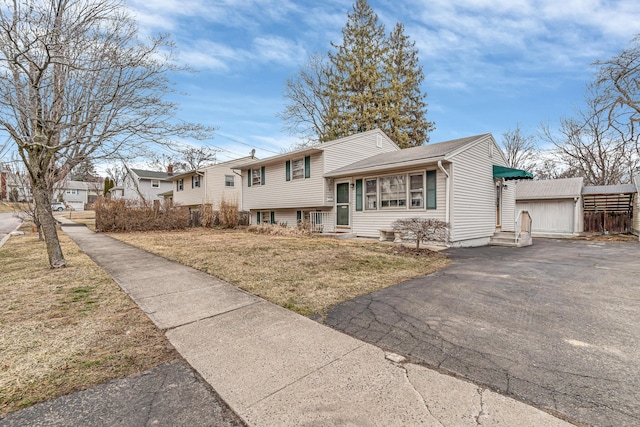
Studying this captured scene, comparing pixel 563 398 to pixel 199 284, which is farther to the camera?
pixel 199 284

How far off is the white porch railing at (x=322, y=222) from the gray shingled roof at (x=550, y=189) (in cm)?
1142

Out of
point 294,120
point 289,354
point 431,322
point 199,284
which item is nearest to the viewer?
point 289,354

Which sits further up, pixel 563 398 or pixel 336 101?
pixel 336 101

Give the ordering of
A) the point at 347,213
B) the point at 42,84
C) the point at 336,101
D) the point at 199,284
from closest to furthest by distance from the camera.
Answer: the point at 199,284
the point at 42,84
the point at 347,213
the point at 336,101

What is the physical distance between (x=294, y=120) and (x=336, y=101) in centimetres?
444

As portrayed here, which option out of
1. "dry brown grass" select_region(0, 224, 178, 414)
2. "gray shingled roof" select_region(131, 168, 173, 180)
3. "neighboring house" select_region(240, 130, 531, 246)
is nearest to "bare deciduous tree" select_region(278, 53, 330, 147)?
"neighboring house" select_region(240, 130, 531, 246)

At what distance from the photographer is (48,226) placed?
6102 mm

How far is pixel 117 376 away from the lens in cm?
232

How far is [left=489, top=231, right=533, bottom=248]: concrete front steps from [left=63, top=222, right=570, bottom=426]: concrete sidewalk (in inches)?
435

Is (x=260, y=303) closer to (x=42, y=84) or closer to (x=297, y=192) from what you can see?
(x=42, y=84)

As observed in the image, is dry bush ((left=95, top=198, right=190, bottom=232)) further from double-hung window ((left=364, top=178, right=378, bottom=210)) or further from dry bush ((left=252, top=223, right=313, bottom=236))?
double-hung window ((left=364, top=178, right=378, bottom=210))

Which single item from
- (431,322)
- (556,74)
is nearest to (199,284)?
(431,322)

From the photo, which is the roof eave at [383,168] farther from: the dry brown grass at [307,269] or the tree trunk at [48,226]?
the tree trunk at [48,226]

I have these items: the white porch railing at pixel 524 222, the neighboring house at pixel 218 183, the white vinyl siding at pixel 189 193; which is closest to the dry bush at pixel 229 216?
the neighboring house at pixel 218 183
